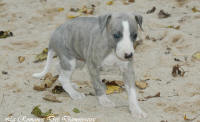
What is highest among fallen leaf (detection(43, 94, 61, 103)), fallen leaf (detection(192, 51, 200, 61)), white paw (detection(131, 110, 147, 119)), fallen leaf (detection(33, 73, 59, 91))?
fallen leaf (detection(192, 51, 200, 61))

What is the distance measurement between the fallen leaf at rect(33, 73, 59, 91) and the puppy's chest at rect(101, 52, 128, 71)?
1193 millimetres

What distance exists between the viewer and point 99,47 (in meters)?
4.32

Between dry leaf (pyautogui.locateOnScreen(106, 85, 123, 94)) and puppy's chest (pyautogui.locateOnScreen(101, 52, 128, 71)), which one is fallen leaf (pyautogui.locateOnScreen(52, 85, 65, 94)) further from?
puppy's chest (pyautogui.locateOnScreen(101, 52, 128, 71))

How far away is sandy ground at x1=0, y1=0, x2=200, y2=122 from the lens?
4270 mm

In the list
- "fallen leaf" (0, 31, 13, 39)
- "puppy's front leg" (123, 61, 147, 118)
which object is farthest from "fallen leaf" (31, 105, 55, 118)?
"fallen leaf" (0, 31, 13, 39)

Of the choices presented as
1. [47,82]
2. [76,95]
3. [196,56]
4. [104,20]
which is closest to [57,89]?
[47,82]

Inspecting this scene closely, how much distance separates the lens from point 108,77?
5.51 metres

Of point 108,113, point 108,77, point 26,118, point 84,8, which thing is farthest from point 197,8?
point 26,118

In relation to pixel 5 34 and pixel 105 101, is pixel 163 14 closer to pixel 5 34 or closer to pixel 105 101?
pixel 5 34

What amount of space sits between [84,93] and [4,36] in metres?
3.03

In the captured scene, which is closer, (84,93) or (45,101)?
(45,101)

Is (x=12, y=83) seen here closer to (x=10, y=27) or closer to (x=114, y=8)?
(x=10, y=27)

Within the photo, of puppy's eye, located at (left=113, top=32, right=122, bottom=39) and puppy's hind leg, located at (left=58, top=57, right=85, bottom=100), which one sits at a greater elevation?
puppy's eye, located at (left=113, top=32, right=122, bottom=39)

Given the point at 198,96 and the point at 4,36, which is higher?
the point at 4,36
